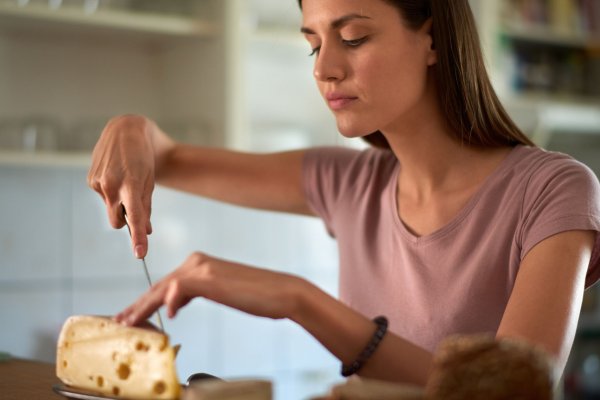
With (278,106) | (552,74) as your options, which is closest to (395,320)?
(278,106)

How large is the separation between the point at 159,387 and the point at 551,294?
0.49 meters

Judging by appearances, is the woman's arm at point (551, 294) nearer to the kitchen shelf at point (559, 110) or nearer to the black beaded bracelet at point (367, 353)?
the black beaded bracelet at point (367, 353)

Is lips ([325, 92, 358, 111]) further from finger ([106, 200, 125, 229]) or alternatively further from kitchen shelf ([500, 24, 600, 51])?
kitchen shelf ([500, 24, 600, 51])

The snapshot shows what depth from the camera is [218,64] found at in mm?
2477

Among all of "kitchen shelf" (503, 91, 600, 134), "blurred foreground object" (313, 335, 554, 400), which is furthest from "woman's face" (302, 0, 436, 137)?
"kitchen shelf" (503, 91, 600, 134)

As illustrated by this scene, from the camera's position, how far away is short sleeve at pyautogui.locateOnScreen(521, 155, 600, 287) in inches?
45.9

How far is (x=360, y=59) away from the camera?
1.29m

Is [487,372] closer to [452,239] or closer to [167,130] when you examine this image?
[452,239]

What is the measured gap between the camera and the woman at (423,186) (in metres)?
1.13

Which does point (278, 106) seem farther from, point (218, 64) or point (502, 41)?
point (502, 41)

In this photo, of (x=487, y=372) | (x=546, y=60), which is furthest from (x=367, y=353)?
(x=546, y=60)

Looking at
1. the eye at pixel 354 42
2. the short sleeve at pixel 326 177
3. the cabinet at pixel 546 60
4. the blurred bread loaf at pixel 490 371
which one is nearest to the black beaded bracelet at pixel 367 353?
the blurred bread loaf at pixel 490 371

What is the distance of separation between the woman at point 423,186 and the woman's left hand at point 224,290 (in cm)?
12

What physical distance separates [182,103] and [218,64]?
0.67 feet
